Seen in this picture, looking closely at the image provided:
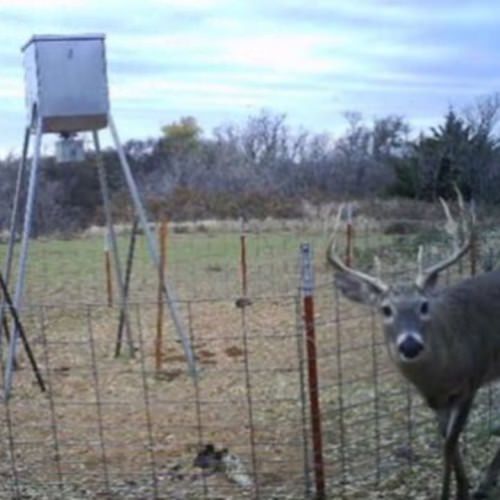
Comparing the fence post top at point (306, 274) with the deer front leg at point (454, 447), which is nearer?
the fence post top at point (306, 274)

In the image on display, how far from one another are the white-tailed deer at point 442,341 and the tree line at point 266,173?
23.1 metres

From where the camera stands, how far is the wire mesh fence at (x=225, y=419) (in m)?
5.99

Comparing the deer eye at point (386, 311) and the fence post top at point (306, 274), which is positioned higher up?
the fence post top at point (306, 274)

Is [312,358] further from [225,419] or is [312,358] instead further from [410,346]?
[225,419]

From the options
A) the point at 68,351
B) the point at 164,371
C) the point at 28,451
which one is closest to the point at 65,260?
the point at 68,351

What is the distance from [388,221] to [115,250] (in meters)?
16.7

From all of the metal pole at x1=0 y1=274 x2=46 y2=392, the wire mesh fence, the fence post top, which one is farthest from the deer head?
the metal pole at x1=0 y1=274 x2=46 y2=392

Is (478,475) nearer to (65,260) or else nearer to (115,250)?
(115,250)

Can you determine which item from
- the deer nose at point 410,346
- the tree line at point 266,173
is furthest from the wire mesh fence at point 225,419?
the tree line at point 266,173

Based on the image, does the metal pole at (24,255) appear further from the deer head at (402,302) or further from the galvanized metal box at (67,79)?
the deer head at (402,302)

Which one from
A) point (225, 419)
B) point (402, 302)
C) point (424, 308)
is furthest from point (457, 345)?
point (225, 419)

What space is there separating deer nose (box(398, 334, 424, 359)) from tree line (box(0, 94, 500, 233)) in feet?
77.9

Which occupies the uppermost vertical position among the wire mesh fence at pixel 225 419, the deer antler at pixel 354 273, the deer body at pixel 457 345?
the deer antler at pixel 354 273

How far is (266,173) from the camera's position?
46938mm
